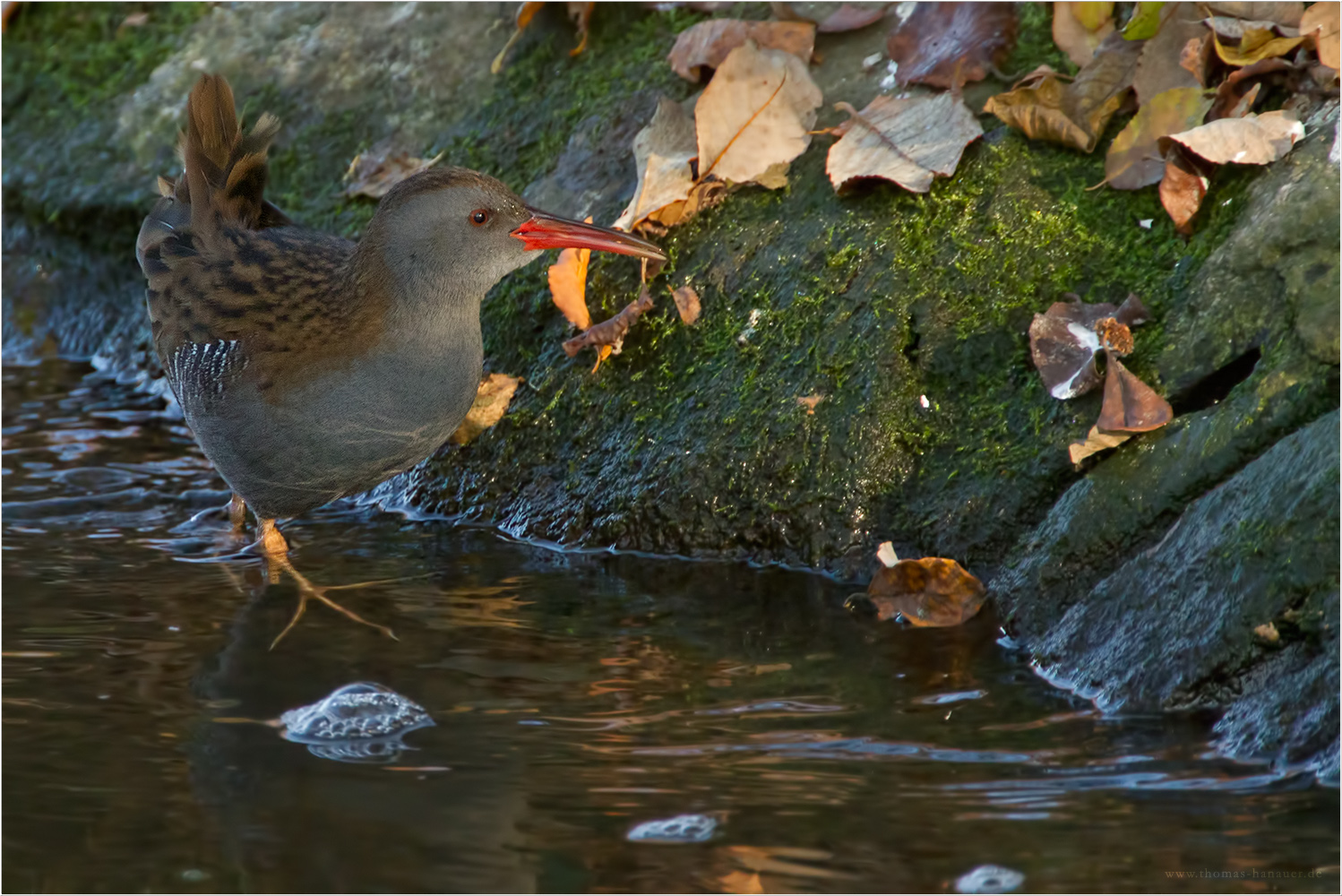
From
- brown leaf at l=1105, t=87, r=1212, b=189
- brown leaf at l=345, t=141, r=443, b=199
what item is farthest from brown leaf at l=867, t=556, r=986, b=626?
brown leaf at l=345, t=141, r=443, b=199

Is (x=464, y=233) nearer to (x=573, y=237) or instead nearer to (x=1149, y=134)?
(x=573, y=237)

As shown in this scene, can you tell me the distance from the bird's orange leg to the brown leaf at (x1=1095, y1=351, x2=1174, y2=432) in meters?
1.92

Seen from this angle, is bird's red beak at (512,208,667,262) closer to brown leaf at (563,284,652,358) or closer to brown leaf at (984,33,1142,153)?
brown leaf at (563,284,652,358)

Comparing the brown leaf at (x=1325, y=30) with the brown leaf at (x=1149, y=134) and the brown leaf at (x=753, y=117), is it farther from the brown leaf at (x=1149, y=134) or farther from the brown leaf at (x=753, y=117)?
the brown leaf at (x=753, y=117)

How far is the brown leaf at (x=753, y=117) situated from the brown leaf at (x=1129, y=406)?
1.37 m

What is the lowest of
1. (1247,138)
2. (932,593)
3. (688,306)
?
(932,593)

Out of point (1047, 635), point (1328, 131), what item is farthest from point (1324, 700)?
point (1328, 131)

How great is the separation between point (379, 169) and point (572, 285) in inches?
54.3

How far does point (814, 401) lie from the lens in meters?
4.50

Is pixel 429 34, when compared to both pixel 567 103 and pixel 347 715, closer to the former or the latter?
pixel 567 103

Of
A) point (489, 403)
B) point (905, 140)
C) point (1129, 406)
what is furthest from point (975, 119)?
point (489, 403)

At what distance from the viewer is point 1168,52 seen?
175 inches

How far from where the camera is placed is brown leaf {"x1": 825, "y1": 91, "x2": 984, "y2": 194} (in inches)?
181

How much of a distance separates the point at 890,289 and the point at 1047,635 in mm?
1193
